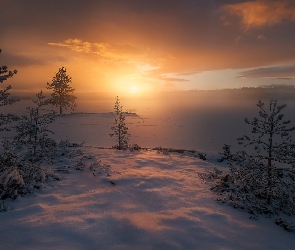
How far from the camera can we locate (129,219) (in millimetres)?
6031

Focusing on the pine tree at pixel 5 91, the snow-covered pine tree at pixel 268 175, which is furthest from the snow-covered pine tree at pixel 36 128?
the snow-covered pine tree at pixel 268 175

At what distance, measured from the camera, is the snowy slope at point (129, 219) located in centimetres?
501

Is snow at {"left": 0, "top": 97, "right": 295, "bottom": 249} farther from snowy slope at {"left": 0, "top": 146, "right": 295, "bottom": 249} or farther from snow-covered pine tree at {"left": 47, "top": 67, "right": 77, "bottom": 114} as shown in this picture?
snow-covered pine tree at {"left": 47, "top": 67, "right": 77, "bottom": 114}

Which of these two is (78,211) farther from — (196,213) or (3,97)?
(3,97)

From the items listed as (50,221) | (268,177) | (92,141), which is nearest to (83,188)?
(50,221)

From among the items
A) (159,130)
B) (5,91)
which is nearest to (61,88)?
(159,130)

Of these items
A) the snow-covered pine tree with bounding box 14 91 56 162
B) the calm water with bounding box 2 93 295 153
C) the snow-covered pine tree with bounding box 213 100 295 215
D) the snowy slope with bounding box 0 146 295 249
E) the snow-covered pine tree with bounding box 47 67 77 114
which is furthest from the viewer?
the snow-covered pine tree with bounding box 47 67 77 114

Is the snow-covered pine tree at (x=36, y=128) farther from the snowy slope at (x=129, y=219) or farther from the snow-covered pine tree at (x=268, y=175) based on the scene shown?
the snow-covered pine tree at (x=268, y=175)

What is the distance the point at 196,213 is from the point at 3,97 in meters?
8.16

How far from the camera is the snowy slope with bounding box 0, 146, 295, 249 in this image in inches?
197

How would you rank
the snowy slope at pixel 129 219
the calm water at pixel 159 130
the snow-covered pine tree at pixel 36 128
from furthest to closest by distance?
the calm water at pixel 159 130, the snow-covered pine tree at pixel 36 128, the snowy slope at pixel 129 219

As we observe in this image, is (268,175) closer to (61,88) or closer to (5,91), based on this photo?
(5,91)

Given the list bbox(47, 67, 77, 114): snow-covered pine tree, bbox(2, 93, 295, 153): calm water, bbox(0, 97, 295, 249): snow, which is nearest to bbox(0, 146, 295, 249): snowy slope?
bbox(0, 97, 295, 249): snow

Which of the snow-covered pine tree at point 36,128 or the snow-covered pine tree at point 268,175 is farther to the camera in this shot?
the snow-covered pine tree at point 36,128
